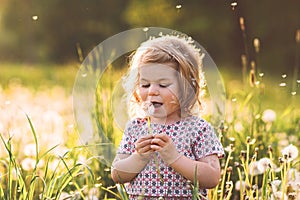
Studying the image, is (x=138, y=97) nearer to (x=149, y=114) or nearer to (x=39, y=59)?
(x=149, y=114)

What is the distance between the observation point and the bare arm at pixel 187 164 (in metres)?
2.21

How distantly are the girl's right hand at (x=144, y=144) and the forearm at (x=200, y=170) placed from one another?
113mm

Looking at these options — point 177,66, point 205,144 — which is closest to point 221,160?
point 205,144

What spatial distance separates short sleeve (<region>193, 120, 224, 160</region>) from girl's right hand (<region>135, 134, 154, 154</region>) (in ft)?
0.72

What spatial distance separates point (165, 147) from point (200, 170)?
17 centimetres

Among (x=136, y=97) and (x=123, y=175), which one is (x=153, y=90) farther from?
(x=123, y=175)

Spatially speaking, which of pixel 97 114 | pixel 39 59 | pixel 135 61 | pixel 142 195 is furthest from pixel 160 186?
pixel 39 59

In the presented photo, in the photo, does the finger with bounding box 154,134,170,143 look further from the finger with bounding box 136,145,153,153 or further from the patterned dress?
the patterned dress

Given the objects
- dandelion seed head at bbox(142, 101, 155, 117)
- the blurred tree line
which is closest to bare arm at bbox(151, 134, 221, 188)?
dandelion seed head at bbox(142, 101, 155, 117)

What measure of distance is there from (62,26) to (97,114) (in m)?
11.3

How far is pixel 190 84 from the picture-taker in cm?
240

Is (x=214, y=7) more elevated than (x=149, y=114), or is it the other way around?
(x=214, y=7)

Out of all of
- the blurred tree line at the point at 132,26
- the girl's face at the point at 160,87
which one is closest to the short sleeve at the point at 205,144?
the girl's face at the point at 160,87

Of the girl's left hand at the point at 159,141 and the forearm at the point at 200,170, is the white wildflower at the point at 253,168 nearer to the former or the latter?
the forearm at the point at 200,170
